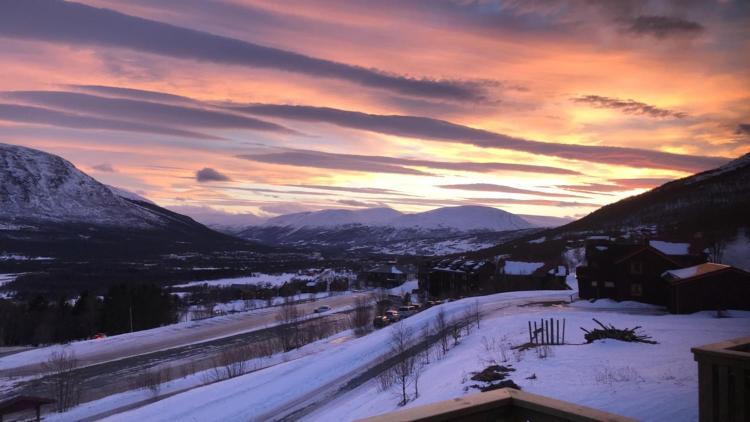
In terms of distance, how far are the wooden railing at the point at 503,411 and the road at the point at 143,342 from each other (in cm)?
6620

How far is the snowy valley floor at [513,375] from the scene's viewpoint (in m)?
14.5

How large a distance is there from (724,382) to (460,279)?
86820mm

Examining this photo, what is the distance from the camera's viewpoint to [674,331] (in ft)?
85.5

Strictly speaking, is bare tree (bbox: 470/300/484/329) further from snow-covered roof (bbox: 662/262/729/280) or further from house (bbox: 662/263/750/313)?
snow-covered roof (bbox: 662/262/729/280)

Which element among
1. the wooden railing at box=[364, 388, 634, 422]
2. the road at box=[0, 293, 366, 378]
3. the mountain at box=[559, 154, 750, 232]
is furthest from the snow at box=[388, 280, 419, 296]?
the wooden railing at box=[364, 388, 634, 422]

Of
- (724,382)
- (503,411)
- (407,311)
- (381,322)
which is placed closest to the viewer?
(503,411)

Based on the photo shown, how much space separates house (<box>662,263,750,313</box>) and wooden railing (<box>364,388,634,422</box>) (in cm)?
3963

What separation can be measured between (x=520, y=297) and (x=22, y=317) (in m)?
73.1

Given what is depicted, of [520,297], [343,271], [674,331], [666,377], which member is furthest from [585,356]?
[343,271]

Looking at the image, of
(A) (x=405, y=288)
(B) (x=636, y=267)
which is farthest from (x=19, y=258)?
(B) (x=636, y=267)

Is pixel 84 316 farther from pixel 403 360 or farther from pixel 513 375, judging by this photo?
pixel 513 375

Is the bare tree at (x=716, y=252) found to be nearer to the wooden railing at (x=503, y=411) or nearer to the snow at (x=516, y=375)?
the snow at (x=516, y=375)

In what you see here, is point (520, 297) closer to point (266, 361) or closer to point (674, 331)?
point (266, 361)

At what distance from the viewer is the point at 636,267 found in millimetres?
45656
